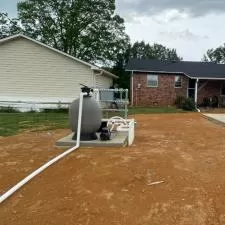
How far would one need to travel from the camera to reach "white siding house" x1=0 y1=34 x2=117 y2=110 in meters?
19.4

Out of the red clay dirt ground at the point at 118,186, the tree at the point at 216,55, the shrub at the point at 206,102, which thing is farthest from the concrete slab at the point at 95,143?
the tree at the point at 216,55

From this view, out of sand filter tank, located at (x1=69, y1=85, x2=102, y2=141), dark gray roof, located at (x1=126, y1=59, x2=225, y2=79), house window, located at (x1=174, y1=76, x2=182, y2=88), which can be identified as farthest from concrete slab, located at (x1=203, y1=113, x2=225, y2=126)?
house window, located at (x1=174, y1=76, x2=182, y2=88)

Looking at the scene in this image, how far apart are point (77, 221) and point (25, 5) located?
113 ft

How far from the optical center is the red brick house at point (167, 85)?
86.3ft

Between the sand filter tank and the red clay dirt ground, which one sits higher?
the sand filter tank

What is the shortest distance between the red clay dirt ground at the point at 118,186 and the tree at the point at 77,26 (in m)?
27.3

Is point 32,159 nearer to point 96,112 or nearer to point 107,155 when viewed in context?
point 107,155

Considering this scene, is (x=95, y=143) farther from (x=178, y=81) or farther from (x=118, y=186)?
(x=178, y=81)

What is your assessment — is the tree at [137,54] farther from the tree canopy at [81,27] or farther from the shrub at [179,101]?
the shrub at [179,101]

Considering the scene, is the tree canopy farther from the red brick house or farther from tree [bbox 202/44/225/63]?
tree [bbox 202/44/225/63]

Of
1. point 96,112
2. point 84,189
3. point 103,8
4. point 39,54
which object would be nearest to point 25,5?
point 103,8

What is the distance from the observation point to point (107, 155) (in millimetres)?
6875

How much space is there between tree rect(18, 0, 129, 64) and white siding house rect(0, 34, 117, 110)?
49.0 feet

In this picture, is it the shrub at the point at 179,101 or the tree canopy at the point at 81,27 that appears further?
the tree canopy at the point at 81,27
